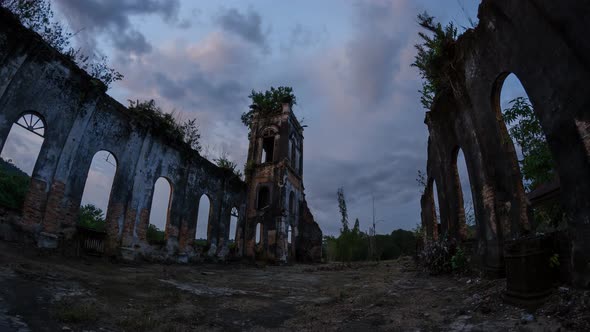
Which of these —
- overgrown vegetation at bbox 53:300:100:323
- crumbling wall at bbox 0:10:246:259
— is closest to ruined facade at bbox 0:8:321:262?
crumbling wall at bbox 0:10:246:259

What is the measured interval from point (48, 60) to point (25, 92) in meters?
1.36

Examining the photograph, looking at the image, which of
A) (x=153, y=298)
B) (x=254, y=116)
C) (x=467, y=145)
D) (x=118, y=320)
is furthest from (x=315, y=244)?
(x=118, y=320)

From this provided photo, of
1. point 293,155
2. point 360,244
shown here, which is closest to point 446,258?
point 293,155

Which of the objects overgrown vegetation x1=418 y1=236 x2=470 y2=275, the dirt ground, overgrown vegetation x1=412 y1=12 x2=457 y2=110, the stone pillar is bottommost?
the dirt ground

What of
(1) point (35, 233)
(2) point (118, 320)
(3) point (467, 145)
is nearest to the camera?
(2) point (118, 320)

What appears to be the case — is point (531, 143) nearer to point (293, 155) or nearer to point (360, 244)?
point (293, 155)

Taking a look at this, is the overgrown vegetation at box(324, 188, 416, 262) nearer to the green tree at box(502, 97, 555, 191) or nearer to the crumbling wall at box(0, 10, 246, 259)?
the crumbling wall at box(0, 10, 246, 259)

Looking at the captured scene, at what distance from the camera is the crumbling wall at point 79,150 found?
8.97 meters

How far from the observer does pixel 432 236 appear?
1156cm

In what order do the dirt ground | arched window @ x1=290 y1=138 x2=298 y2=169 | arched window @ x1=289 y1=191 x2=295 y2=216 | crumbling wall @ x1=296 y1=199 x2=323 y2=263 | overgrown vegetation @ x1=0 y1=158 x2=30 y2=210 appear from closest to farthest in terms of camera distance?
the dirt ground → overgrown vegetation @ x1=0 y1=158 x2=30 y2=210 → arched window @ x1=289 y1=191 x2=295 y2=216 → crumbling wall @ x1=296 y1=199 x2=323 y2=263 → arched window @ x1=290 y1=138 x2=298 y2=169

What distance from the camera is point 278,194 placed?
20109mm

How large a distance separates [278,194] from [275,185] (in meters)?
0.68

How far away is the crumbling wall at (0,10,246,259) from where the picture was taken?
29.4 ft

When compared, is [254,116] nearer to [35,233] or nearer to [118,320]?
[35,233]
